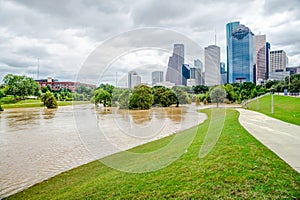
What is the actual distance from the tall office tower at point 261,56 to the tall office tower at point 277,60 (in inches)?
331

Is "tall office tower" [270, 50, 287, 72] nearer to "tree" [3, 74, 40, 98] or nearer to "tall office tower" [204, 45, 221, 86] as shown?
"tree" [3, 74, 40, 98]

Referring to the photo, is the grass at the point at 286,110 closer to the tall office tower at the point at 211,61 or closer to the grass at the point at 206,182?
the tall office tower at the point at 211,61

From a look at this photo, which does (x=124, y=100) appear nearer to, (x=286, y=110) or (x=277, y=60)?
(x=286, y=110)

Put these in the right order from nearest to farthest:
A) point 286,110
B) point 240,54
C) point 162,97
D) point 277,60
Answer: point 286,110
point 162,97
point 240,54
point 277,60

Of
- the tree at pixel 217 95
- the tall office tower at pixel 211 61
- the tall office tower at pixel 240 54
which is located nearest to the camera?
the tall office tower at pixel 211 61

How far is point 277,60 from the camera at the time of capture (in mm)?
149375

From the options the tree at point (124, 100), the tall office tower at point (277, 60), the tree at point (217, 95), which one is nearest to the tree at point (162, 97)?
the tree at point (124, 100)

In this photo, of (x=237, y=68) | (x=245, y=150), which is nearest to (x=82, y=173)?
(x=245, y=150)

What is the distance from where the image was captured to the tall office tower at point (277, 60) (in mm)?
147000

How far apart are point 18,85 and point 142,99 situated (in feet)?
149

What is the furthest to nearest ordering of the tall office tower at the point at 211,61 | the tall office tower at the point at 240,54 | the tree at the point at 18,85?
the tree at the point at 18,85
the tall office tower at the point at 240,54
the tall office tower at the point at 211,61

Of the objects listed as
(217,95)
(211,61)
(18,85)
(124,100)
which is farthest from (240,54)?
(211,61)

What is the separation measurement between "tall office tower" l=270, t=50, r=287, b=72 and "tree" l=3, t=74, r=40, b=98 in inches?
5565

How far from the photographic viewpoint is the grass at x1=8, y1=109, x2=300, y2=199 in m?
3.37
